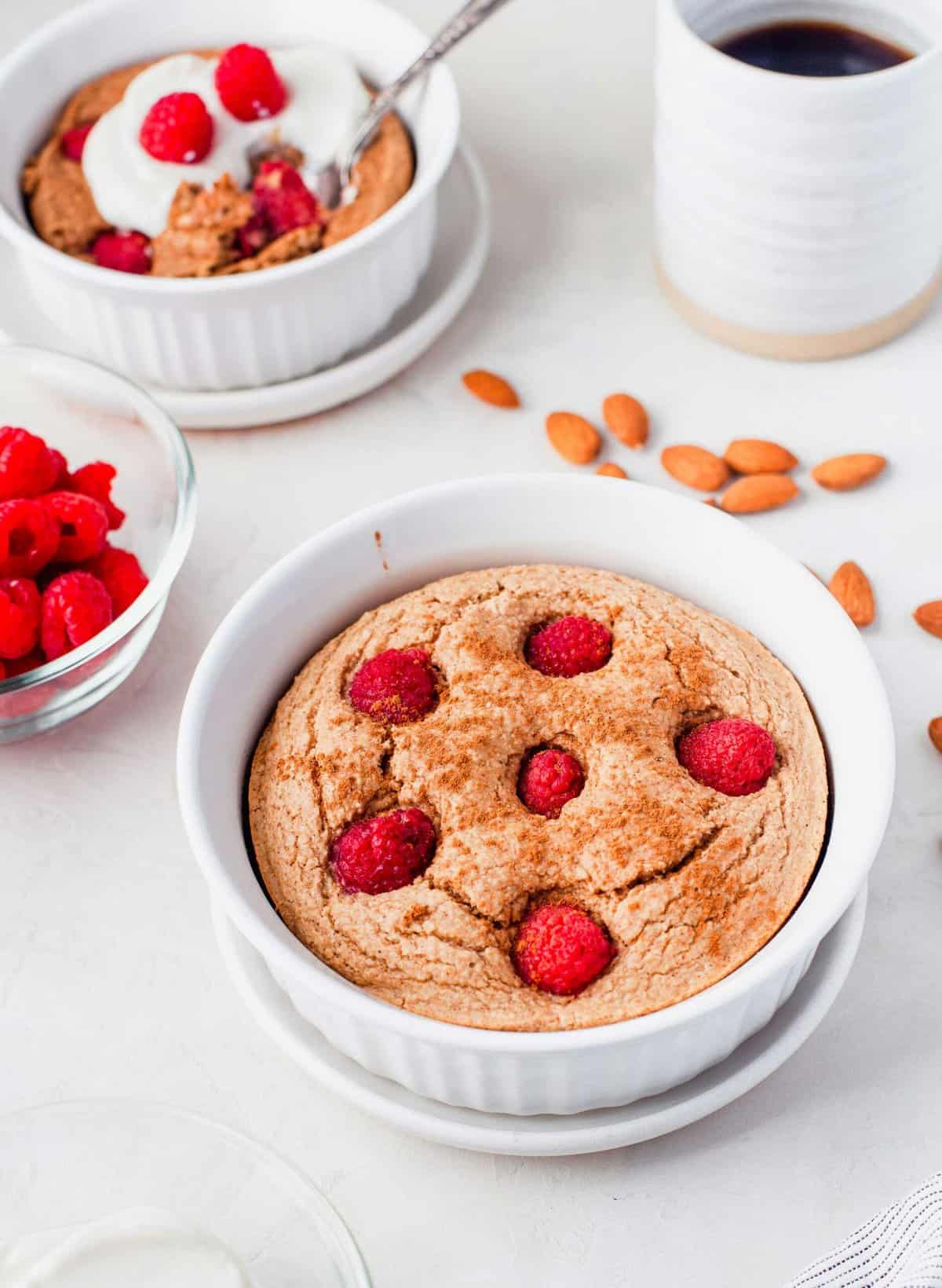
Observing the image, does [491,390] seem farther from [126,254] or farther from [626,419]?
[126,254]

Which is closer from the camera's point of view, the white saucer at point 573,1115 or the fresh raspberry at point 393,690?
the white saucer at point 573,1115

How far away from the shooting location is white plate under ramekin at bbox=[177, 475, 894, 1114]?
1.29 m

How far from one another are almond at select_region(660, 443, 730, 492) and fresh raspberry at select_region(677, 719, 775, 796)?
1.80 feet

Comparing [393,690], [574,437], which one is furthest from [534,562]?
[574,437]

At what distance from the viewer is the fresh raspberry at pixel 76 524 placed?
1689 mm

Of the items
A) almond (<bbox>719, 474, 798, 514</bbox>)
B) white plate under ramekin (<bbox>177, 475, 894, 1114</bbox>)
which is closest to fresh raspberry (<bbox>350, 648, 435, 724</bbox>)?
white plate under ramekin (<bbox>177, 475, 894, 1114</bbox>)

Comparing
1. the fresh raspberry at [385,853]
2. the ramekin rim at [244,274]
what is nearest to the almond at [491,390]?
the ramekin rim at [244,274]

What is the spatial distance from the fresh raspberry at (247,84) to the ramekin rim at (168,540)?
402 mm

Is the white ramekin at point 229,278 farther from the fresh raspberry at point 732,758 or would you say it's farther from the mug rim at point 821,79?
the fresh raspberry at point 732,758

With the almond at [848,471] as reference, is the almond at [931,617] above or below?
below

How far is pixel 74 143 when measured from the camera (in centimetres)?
208

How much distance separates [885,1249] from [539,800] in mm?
487

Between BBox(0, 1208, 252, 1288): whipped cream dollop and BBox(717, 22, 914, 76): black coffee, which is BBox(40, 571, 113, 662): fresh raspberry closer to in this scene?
BBox(0, 1208, 252, 1288): whipped cream dollop

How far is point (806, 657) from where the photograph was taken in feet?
5.06
